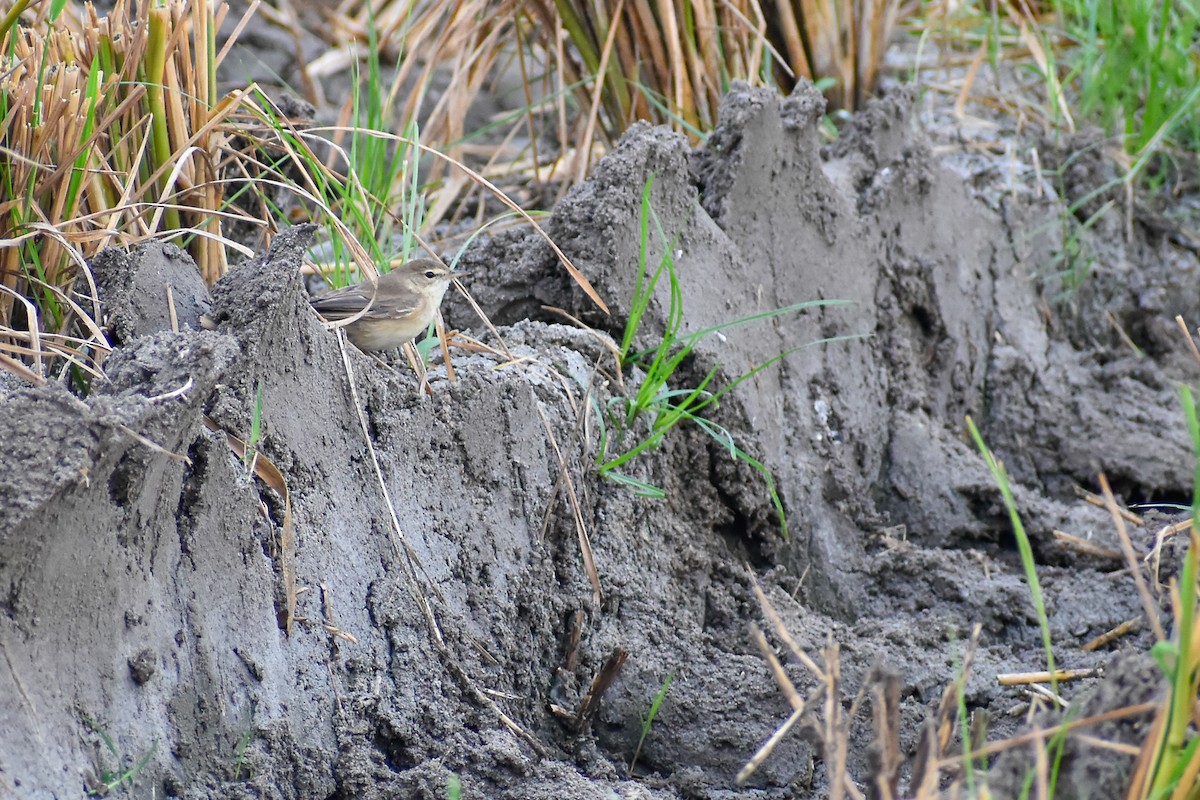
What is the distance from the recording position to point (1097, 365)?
4949mm

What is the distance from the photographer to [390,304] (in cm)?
289

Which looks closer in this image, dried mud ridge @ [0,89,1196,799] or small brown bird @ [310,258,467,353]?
dried mud ridge @ [0,89,1196,799]

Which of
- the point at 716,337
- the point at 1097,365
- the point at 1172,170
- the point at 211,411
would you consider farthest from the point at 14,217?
the point at 1172,170

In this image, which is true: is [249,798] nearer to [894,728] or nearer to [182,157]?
[894,728]

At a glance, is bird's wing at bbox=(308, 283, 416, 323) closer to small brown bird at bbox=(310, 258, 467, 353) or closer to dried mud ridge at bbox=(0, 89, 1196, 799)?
small brown bird at bbox=(310, 258, 467, 353)

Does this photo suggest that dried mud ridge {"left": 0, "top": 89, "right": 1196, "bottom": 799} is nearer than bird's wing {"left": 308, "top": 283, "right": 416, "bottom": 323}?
Yes

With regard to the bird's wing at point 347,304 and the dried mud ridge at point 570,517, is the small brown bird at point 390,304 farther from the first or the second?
the dried mud ridge at point 570,517

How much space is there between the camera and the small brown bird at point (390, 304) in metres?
2.91

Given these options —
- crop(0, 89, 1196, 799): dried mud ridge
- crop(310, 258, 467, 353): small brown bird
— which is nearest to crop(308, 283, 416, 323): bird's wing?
crop(310, 258, 467, 353): small brown bird

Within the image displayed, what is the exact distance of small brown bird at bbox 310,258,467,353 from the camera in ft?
9.56

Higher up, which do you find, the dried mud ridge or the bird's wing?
the bird's wing

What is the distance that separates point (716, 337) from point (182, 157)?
1476 mm

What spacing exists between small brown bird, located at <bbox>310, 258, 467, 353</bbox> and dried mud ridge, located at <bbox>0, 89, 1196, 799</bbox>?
19 cm

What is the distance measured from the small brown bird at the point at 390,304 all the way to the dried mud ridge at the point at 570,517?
0.62ft
